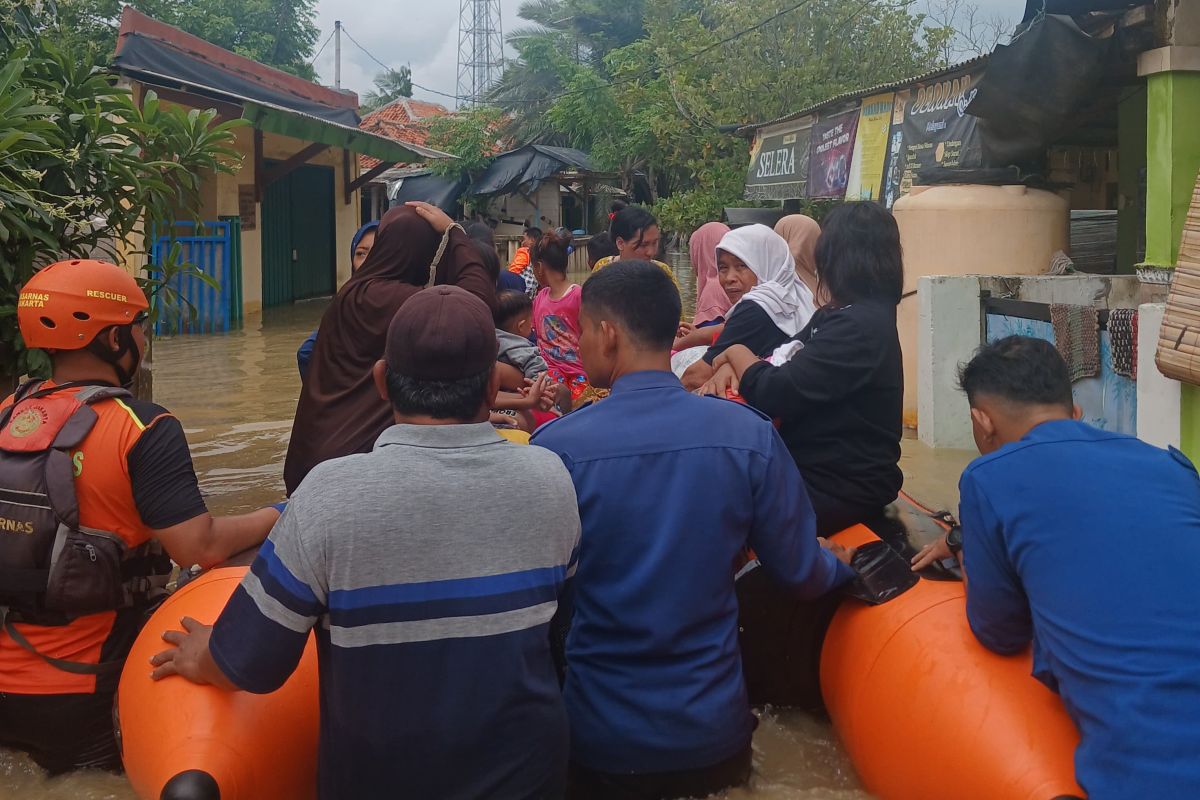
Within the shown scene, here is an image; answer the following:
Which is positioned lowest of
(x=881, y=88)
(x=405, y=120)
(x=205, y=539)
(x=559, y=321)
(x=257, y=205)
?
(x=205, y=539)

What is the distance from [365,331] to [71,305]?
39.5 inches

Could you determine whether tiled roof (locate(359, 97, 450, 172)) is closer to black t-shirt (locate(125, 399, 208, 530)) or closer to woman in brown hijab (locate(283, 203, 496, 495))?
woman in brown hijab (locate(283, 203, 496, 495))

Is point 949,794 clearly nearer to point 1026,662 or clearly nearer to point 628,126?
point 1026,662

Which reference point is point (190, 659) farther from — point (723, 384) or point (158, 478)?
point (723, 384)

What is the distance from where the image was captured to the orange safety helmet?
2803 millimetres

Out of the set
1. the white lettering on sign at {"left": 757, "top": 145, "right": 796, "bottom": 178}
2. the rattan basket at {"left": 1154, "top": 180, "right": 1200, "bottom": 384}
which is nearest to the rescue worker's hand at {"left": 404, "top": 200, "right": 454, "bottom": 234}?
the rattan basket at {"left": 1154, "top": 180, "right": 1200, "bottom": 384}

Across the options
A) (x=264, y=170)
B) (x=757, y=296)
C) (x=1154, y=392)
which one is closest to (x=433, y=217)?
(x=757, y=296)

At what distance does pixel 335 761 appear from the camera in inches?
82.1

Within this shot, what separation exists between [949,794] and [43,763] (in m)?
2.40

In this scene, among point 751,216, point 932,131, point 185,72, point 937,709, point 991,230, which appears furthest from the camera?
point 751,216

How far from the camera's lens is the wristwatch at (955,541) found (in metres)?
3.05

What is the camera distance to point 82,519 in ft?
9.09

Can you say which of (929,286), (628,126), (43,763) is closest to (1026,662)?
(43,763)

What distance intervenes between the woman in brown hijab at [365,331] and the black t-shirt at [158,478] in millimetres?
845
